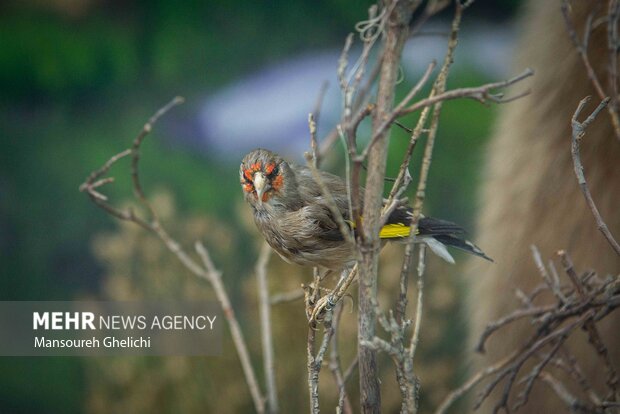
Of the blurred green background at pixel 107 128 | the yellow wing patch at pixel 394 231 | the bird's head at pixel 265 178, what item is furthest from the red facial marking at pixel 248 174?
the blurred green background at pixel 107 128

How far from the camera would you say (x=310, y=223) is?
91 centimetres

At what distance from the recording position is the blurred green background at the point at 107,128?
2.26 meters

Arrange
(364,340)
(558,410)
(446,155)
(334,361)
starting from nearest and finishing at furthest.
A: (364,340) < (334,361) < (558,410) < (446,155)

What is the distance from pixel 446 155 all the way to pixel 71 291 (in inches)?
49.3

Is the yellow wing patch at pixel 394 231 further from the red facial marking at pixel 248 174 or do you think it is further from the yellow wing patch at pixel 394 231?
the red facial marking at pixel 248 174

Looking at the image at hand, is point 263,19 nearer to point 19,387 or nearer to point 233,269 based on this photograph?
point 233,269

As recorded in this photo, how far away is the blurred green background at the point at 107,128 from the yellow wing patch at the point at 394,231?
1.41 metres

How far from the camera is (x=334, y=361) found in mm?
928

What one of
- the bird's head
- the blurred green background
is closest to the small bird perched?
the bird's head

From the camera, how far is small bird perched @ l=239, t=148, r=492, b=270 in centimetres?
88

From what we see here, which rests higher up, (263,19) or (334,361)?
(263,19)

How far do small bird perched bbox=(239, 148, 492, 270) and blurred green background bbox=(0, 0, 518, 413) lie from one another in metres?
1.36

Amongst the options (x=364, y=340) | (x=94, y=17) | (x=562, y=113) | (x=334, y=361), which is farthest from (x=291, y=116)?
(x=364, y=340)

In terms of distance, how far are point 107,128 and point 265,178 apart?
155 cm
